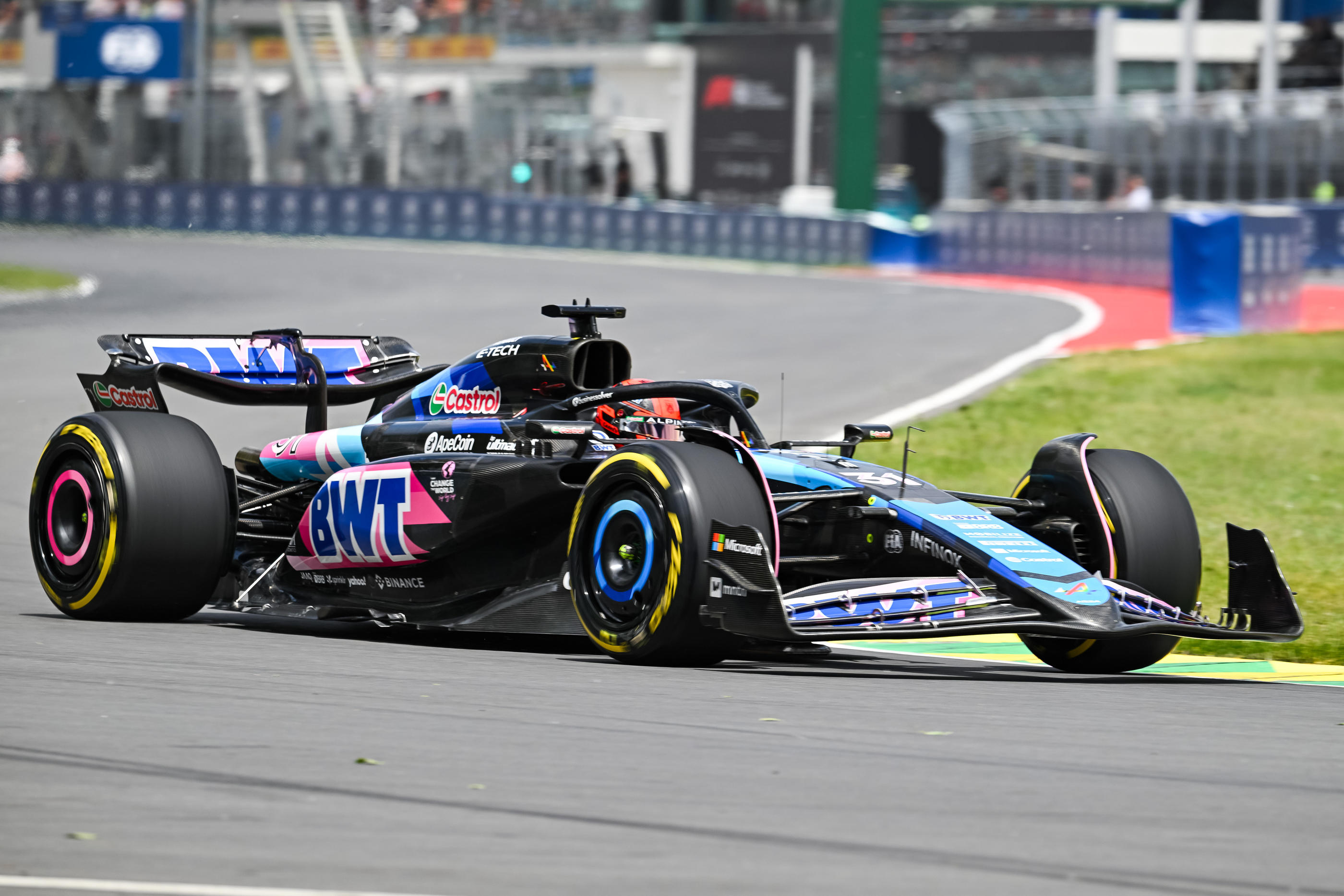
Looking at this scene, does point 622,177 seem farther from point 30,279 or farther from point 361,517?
point 361,517

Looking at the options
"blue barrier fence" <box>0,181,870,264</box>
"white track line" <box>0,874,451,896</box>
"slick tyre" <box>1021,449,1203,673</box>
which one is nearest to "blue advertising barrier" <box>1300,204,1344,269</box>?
"blue barrier fence" <box>0,181,870,264</box>

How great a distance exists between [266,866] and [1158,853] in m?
1.89

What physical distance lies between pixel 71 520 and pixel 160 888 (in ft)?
16.4

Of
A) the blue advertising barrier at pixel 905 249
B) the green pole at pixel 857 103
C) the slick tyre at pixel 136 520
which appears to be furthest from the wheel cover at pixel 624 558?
the green pole at pixel 857 103

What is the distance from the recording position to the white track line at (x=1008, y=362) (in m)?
16.9

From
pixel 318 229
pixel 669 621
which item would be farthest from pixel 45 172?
pixel 669 621

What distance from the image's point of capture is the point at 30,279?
30.7 meters

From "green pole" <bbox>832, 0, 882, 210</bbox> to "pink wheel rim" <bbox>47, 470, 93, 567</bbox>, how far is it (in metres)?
32.7

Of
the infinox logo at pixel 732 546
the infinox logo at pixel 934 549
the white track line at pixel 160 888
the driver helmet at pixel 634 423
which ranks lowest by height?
the white track line at pixel 160 888

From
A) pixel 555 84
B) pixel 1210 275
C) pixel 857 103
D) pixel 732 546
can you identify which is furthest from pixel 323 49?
pixel 732 546

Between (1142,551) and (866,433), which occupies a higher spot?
(866,433)

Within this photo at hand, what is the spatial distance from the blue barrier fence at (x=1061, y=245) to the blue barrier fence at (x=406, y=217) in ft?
10.8

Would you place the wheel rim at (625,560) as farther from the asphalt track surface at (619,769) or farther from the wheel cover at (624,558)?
the asphalt track surface at (619,769)

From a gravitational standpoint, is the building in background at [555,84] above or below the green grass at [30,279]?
above
